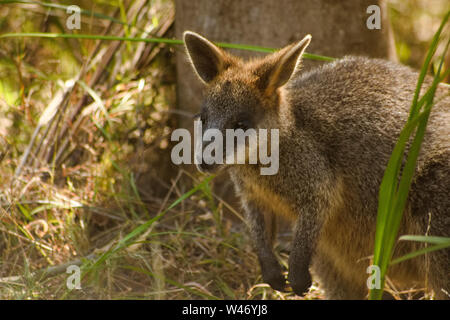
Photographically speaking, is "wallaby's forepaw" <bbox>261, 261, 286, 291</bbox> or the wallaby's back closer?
the wallaby's back

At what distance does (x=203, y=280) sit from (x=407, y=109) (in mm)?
1749

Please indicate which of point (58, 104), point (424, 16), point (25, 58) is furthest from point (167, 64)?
point (424, 16)

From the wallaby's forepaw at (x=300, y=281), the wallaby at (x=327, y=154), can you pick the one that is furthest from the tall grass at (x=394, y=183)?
the wallaby's forepaw at (x=300, y=281)

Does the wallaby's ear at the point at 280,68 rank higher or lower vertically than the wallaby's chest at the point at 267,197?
higher

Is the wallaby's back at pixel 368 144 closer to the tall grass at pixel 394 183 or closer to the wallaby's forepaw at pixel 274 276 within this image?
the wallaby's forepaw at pixel 274 276

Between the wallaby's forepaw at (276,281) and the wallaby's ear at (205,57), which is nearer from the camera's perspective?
the wallaby's ear at (205,57)

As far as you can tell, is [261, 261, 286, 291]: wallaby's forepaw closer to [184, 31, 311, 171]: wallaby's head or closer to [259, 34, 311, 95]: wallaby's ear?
[184, 31, 311, 171]: wallaby's head

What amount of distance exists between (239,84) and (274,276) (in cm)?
120

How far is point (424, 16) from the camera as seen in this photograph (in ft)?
21.5

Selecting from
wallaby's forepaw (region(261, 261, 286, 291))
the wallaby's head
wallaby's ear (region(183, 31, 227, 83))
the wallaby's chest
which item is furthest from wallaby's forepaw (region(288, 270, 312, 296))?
wallaby's ear (region(183, 31, 227, 83))

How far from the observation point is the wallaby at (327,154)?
337cm

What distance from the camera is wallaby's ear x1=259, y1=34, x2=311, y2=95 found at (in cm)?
Result: 326

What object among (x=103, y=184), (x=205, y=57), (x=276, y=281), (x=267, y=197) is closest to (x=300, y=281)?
(x=276, y=281)

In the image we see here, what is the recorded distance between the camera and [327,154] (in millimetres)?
3590
